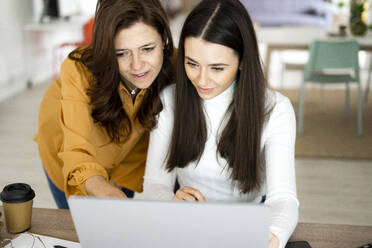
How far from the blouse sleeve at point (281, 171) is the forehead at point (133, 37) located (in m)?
0.44

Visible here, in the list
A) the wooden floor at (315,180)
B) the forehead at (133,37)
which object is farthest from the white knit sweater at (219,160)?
the wooden floor at (315,180)

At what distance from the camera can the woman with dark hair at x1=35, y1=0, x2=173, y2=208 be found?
52.0 inches

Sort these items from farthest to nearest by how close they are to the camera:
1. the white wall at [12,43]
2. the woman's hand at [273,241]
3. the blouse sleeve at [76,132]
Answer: the white wall at [12,43] < the blouse sleeve at [76,132] < the woman's hand at [273,241]

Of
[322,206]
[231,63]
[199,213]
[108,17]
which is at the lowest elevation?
[322,206]

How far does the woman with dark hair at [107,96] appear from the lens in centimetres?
132

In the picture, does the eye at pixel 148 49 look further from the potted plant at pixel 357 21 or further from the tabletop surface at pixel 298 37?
the potted plant at pixel 357 21

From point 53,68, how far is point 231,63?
4.95 metres

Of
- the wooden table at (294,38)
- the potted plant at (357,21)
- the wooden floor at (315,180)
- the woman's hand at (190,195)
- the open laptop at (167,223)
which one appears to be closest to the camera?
the open laptop at (167,223)

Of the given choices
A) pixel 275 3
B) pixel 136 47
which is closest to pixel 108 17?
pixel 136 47

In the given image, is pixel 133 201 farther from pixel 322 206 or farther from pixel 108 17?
pixel 322 206

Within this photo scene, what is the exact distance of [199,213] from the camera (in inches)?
31.6

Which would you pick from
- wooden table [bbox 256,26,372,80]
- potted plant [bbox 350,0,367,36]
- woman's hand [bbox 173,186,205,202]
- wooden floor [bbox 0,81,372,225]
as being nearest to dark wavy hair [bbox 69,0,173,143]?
woman's hand [bbox 173,186,205,202]

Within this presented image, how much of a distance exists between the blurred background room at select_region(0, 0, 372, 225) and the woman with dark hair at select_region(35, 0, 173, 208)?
0.53 m

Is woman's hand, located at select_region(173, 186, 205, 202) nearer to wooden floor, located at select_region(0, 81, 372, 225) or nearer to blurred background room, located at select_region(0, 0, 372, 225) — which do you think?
blurred background room, located at select_region(0, 0, 372, 225)
